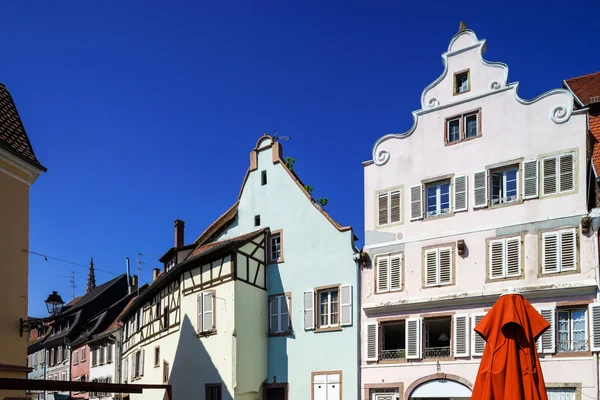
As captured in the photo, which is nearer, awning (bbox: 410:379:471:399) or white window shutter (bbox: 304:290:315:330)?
awning (bbox: 410:379:471:399)

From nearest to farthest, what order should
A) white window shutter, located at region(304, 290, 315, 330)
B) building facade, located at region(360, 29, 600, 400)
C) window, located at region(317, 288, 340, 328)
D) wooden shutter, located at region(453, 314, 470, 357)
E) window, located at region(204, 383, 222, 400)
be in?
building facade, located at region(360, 29, 600, 400), wooden shutter, located at region(453, 314, 470, 357), window, located at region(317, 288, 340, 328), white window shutter, located at region(304, 290, 315, 330), window, located at region(204, 383, 222, 400)

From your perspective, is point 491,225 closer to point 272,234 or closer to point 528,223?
point 528,223

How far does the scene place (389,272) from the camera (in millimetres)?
21484

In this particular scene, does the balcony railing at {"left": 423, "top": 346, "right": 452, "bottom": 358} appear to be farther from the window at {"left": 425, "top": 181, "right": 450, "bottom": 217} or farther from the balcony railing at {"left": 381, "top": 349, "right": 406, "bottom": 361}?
the window at {"left": 425, "top": 181, "right": 450, "bottom": 217}

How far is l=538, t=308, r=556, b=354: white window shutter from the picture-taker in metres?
17.8

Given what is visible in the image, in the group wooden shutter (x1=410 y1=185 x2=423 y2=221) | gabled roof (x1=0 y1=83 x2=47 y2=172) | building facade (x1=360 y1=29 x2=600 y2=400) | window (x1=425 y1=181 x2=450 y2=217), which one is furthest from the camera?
wooden shutter (x1=410 y1=185 x2=423 y2=221)

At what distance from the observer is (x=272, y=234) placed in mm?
25250

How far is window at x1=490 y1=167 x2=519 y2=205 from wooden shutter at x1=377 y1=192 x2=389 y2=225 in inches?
140

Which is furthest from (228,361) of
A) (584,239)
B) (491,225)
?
(584,239)

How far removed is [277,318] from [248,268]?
6.80ft

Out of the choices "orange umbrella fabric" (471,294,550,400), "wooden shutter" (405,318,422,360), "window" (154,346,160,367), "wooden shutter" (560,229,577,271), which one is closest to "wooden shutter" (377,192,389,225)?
"wooden shutter" (405,318,422,360)

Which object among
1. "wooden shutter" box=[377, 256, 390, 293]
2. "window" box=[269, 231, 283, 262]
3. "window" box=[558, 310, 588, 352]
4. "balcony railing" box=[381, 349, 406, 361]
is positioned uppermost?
"window" box=[269, 231, 283, 262]

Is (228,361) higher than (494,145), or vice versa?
(494,145)

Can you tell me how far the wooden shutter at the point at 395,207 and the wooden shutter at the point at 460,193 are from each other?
6.49ft
